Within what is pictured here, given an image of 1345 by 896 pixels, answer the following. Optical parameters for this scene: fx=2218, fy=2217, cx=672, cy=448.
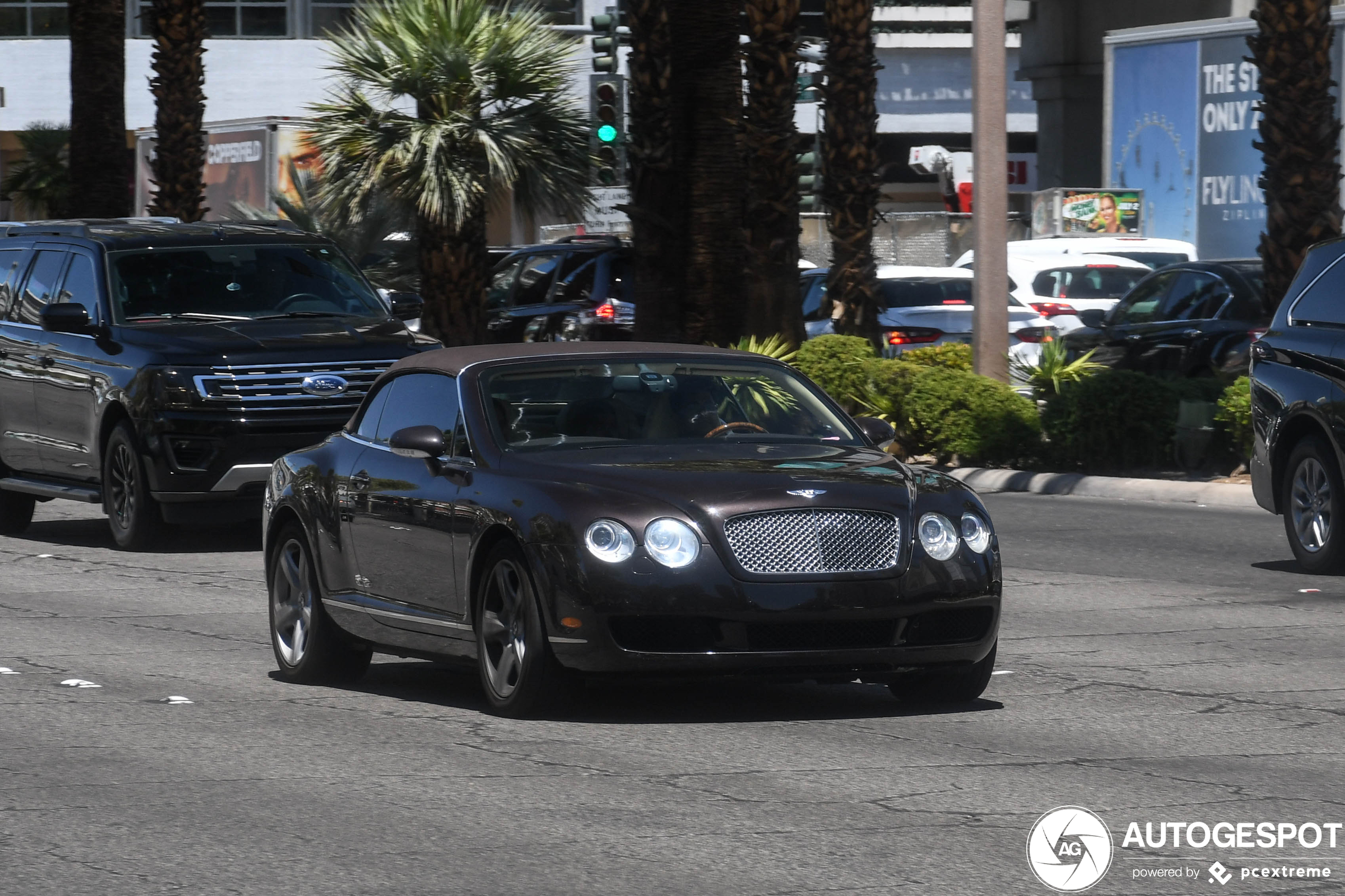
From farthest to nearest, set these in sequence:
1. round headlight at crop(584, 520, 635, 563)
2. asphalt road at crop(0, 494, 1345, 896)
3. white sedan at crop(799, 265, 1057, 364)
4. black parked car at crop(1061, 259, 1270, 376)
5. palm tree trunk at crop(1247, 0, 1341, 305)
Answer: white sedan at crop(799, 265, 1057, 364), palm tree trunk at crop(1247, 0, 1341, 305), black parked car at crop(1061, 259, 1270, 376), round headlight at crop(584, 520, 635, 563), asphalt road at crop(0, 494, 1345, 896)

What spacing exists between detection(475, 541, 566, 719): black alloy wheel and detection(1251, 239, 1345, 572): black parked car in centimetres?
578

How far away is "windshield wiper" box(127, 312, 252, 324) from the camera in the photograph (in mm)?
15109

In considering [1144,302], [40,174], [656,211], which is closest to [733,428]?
[656,211]

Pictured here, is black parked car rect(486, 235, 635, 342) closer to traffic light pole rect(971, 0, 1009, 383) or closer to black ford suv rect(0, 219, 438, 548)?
traffic light pole rect(971, 0, 1009, 383)

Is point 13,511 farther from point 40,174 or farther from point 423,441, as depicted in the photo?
point 40,174

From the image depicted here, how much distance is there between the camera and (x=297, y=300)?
15.4 metres

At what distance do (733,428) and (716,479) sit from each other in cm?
91

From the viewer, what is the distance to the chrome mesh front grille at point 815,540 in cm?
769

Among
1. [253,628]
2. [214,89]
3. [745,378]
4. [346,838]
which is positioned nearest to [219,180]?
[214,89]

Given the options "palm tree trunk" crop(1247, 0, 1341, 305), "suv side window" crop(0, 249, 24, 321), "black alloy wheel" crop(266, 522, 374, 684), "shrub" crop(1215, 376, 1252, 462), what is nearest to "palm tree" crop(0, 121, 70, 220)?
"suv side window" crop(0, 249, 24, 321)

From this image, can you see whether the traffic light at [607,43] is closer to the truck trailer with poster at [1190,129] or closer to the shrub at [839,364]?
the shrub at [839,364]

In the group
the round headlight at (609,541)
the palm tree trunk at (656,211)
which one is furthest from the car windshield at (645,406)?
the palm tree trunk at (656,211)

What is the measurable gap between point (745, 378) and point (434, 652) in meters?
1.67

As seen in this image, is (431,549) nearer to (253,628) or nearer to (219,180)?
(253,628)
